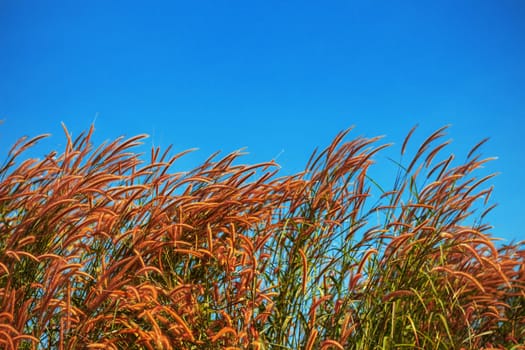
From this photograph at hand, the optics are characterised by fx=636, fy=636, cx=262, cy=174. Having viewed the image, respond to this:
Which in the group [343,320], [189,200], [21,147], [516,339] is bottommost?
[343,320]

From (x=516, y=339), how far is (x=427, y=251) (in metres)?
0.96

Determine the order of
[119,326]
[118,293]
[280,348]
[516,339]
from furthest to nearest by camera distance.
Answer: [516,339] → [119,326] → [280,348] → [118,293]

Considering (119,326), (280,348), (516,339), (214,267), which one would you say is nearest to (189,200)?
(214,267)

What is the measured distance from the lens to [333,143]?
337 cm

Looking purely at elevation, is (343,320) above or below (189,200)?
below

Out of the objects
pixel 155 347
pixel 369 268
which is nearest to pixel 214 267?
pixel 155 347

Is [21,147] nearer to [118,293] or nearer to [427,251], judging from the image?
[118,293]

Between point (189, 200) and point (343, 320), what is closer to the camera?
point (343, 320)

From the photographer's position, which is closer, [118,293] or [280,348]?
[118,293]

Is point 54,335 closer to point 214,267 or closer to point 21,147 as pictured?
point 214,267

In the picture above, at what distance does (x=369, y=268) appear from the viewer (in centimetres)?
324

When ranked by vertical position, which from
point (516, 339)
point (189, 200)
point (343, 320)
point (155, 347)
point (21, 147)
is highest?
point (21, 147)

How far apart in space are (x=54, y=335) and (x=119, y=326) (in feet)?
0.97

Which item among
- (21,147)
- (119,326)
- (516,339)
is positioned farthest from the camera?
(21,147)
